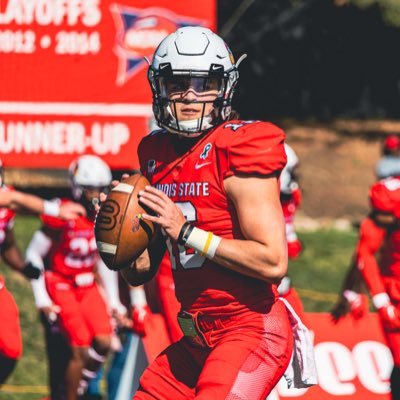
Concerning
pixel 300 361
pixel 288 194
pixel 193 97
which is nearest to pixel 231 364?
pixel 300 361

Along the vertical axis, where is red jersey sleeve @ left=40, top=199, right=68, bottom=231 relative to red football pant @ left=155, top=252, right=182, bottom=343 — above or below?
above

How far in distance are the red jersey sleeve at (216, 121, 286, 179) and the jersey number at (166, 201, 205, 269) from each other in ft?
0.73

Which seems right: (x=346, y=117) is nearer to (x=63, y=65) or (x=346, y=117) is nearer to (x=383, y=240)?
(x=63, y=65)

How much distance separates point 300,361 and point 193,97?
1202mm

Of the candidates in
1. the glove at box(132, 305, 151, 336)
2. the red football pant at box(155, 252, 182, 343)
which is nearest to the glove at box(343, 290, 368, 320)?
the red football pant at box(155, 252, 182, 343)

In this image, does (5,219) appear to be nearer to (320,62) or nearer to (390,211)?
(390,211)

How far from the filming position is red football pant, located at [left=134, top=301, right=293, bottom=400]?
4.05 metres

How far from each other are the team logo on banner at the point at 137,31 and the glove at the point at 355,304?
332cm

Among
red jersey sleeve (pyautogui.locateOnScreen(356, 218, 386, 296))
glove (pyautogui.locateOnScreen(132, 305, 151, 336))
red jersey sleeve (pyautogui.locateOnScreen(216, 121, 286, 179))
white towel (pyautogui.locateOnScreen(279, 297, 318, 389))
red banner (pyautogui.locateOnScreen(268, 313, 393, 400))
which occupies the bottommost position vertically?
red banner (pyautogui.locateOnScreen(268, 313, 393, 400))

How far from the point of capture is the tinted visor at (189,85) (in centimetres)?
426

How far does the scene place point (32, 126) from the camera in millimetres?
9508

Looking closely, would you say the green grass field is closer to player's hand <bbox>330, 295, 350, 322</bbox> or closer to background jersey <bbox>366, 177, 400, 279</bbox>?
player's hand <bbox>330, 295, 350, 322</bbox>

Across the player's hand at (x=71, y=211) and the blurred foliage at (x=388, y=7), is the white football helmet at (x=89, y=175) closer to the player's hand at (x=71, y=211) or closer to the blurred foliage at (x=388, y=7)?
the player's hand at (x=71, y=211)

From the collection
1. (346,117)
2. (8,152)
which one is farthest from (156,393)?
(346,117)
